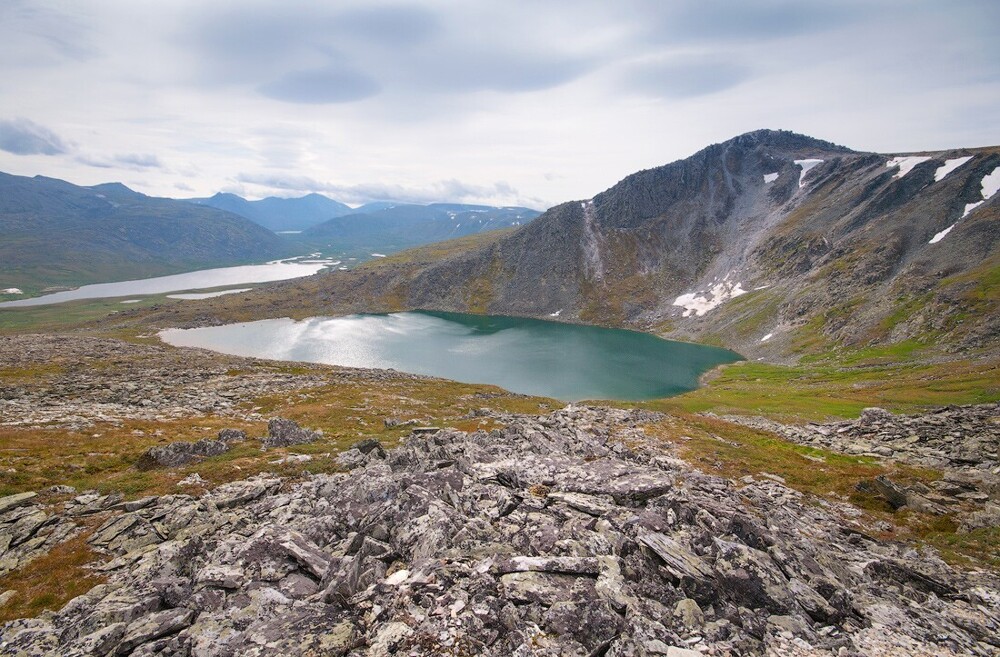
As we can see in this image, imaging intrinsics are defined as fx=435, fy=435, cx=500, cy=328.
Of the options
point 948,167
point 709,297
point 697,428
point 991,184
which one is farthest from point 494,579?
point 948,167

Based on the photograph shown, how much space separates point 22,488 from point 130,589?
14309 mm

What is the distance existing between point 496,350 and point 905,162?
523 feet

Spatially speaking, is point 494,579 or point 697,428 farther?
point 697,428

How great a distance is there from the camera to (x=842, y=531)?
75.3 feet

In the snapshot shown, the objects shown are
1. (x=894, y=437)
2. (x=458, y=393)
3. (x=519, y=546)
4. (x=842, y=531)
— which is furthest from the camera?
(x=458, y=393)

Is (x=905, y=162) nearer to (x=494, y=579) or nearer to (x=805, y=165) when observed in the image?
(x=805, y=165)

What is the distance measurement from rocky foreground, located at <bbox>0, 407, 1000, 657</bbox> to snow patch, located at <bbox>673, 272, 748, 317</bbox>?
14274cm

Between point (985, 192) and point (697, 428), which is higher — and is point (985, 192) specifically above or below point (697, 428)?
above

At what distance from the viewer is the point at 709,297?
15950cm

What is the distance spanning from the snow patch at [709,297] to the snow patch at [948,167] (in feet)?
206

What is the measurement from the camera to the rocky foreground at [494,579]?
41.4 ft

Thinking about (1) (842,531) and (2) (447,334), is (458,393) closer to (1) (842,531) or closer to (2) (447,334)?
(1) (842,531)

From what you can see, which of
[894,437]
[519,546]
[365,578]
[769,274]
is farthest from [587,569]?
[769,274]

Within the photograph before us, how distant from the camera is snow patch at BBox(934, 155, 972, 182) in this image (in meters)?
134
